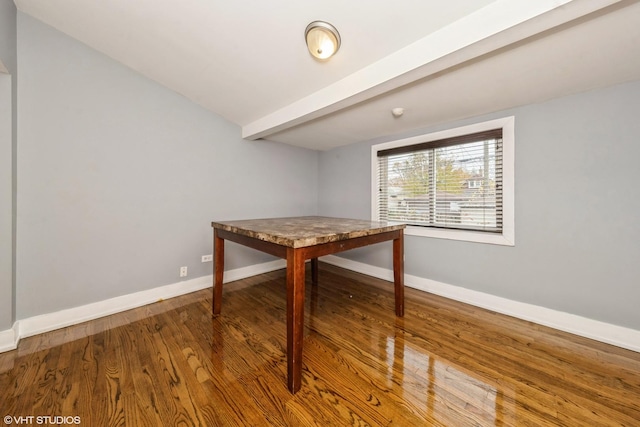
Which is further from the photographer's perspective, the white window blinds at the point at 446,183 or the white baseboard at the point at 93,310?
the white window blinds at the point at 446,183

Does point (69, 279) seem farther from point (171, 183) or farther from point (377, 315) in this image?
point (377, 315)

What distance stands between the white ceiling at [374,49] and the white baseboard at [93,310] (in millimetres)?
2100

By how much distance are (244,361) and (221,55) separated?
2.28m

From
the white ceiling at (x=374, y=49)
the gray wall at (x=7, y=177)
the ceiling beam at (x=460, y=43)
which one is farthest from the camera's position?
the gray wall at (x=7, y=177)

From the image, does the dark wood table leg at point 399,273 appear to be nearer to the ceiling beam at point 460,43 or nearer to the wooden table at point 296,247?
the wooden table at point 296,247

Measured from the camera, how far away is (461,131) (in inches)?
91.5

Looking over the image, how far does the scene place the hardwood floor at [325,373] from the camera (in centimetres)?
111

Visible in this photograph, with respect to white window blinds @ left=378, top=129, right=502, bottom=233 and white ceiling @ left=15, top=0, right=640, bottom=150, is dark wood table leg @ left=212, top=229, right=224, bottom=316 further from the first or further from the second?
white window blinds @ left=378, top=129, right=502, bottom=233

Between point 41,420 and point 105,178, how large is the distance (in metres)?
1.75

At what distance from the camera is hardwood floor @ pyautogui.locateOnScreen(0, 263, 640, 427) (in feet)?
3.63

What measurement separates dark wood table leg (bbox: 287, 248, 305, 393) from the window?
1.92 meters

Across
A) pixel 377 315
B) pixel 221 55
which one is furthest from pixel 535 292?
pixel 221 55

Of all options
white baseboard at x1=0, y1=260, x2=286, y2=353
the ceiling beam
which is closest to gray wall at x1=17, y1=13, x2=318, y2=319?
white baseboard at x1=0, y1=260, x2=286, y2=353

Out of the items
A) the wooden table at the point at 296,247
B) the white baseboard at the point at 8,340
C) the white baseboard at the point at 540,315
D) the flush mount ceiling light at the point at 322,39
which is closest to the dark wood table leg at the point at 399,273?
the wooden table at the point at 296,247
